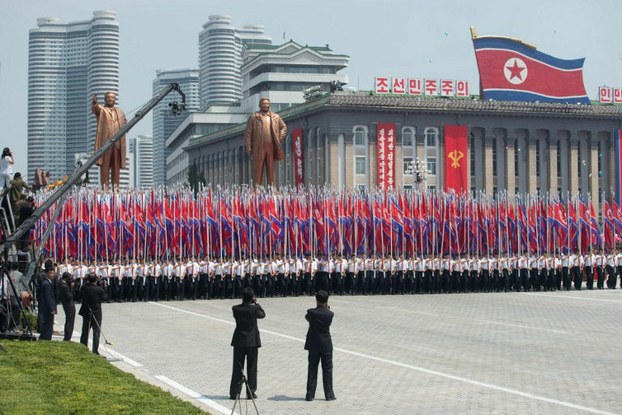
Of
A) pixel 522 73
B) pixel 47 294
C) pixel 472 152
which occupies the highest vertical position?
pixel 522 73

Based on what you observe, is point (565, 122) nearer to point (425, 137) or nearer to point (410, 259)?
point (425, 137)

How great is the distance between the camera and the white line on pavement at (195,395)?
41.1 feet

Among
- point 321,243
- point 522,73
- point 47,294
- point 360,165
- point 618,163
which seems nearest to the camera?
point 47,294

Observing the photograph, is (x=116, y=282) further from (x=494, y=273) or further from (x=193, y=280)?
(x=494, y=273)

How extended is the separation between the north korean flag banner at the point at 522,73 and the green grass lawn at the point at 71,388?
60856 mm

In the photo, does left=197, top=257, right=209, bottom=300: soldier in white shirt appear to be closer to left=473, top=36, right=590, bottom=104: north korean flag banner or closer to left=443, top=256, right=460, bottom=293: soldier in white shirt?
left=443, top=256, right=460, bottom=293: soldier in white shirt

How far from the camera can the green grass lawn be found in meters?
10.9

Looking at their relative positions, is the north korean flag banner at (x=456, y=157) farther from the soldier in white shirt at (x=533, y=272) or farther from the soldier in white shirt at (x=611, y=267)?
the soldier in white shirt at (x=533, y=272)

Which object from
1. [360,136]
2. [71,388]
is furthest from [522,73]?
[71,388]

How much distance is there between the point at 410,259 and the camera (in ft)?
123

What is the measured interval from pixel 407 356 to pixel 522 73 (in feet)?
199

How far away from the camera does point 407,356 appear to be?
695 inches

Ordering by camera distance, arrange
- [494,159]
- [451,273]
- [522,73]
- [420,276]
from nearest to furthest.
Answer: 1. [420,276]
2. [451,273]
3. [522,73]
4. [494,159]

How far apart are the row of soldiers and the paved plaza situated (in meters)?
3.34
